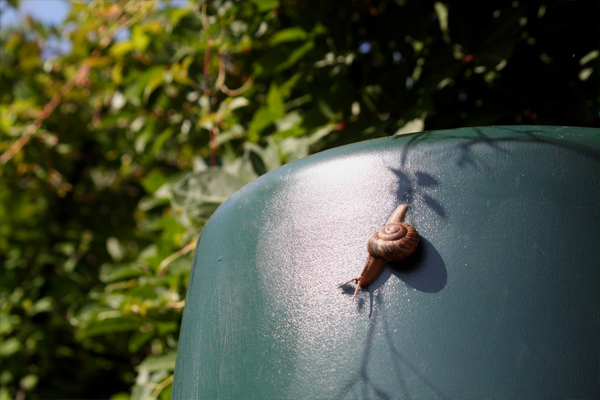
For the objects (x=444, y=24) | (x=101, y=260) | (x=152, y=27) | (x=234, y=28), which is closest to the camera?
(x=444, y=24)

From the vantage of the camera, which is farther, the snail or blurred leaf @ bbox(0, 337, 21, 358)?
blurred leaf @ bbox(0, 337, 21, 358)

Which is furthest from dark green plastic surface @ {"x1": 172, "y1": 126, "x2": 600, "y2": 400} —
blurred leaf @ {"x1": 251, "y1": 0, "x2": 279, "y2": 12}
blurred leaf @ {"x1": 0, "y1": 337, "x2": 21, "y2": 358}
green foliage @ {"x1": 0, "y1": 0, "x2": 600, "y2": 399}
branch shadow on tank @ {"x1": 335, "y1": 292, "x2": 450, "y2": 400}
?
blurred leaf @ {"x1": 0, "y1": 337, "x2": 21, "y2": 358}

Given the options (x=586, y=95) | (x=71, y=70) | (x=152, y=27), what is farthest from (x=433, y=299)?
(x=71, y=70)

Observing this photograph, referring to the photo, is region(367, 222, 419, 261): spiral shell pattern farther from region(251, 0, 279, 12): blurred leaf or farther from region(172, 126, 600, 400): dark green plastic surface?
region(251, 0, 279, 12): blurred leaf

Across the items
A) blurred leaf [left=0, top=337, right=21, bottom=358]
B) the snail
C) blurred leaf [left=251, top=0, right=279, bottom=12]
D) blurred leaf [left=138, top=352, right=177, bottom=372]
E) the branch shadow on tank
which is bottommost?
blurred leaf [left=0, top=337, right=21, bottom=358]

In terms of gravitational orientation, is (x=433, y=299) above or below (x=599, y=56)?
above

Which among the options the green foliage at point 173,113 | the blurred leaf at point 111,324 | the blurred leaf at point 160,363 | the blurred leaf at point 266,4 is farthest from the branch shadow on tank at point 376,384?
the blurred leaf at point 266,4

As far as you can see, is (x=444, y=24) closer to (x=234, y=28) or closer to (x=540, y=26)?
(x=540, y=26)

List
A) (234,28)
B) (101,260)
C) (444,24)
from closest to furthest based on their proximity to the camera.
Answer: (444,24), (234,28), (101,260)
